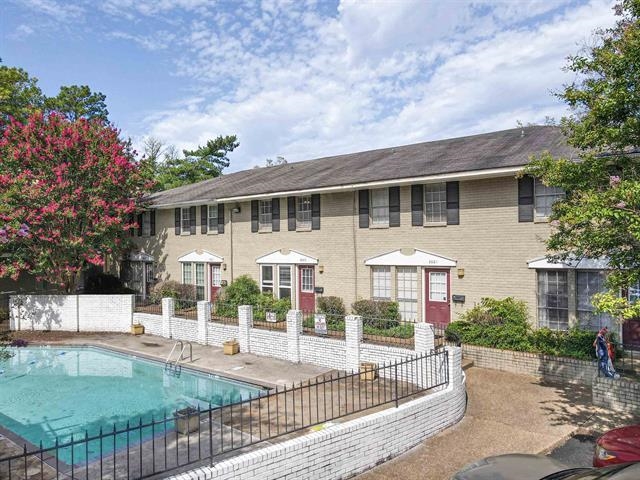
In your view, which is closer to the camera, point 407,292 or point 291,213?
point 407,292

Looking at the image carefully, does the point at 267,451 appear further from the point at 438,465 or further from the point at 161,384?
the point at 161,384

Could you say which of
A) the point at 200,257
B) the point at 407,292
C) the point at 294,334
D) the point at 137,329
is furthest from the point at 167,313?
the point at 407,292

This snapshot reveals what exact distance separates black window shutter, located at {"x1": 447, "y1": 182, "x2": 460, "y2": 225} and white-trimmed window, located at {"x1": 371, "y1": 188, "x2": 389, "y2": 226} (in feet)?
8.45

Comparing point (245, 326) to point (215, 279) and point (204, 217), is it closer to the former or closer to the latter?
point (215, 279)

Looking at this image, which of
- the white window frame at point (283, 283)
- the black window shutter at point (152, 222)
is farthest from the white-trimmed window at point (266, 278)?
the black window shutter at point (152, 222)

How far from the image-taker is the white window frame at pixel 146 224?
2912 cm

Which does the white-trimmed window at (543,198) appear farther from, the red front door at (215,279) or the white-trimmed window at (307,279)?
the red front door at (215,279)

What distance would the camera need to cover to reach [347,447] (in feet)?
26.0

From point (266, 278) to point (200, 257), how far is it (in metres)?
5.00

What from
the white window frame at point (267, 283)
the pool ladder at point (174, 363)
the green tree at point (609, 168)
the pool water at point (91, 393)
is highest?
the green tree at point (609, 168)

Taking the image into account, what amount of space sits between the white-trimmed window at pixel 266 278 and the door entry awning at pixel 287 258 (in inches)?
13.7

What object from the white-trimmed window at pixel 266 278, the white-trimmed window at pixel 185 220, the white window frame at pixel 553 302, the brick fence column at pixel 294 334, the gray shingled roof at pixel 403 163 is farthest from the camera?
the white-trimmed window at pixel 185 220

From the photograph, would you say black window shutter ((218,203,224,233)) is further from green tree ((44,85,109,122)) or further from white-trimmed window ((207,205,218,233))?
green tree ((44,85,109,122))

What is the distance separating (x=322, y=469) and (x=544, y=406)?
6.29 metres
